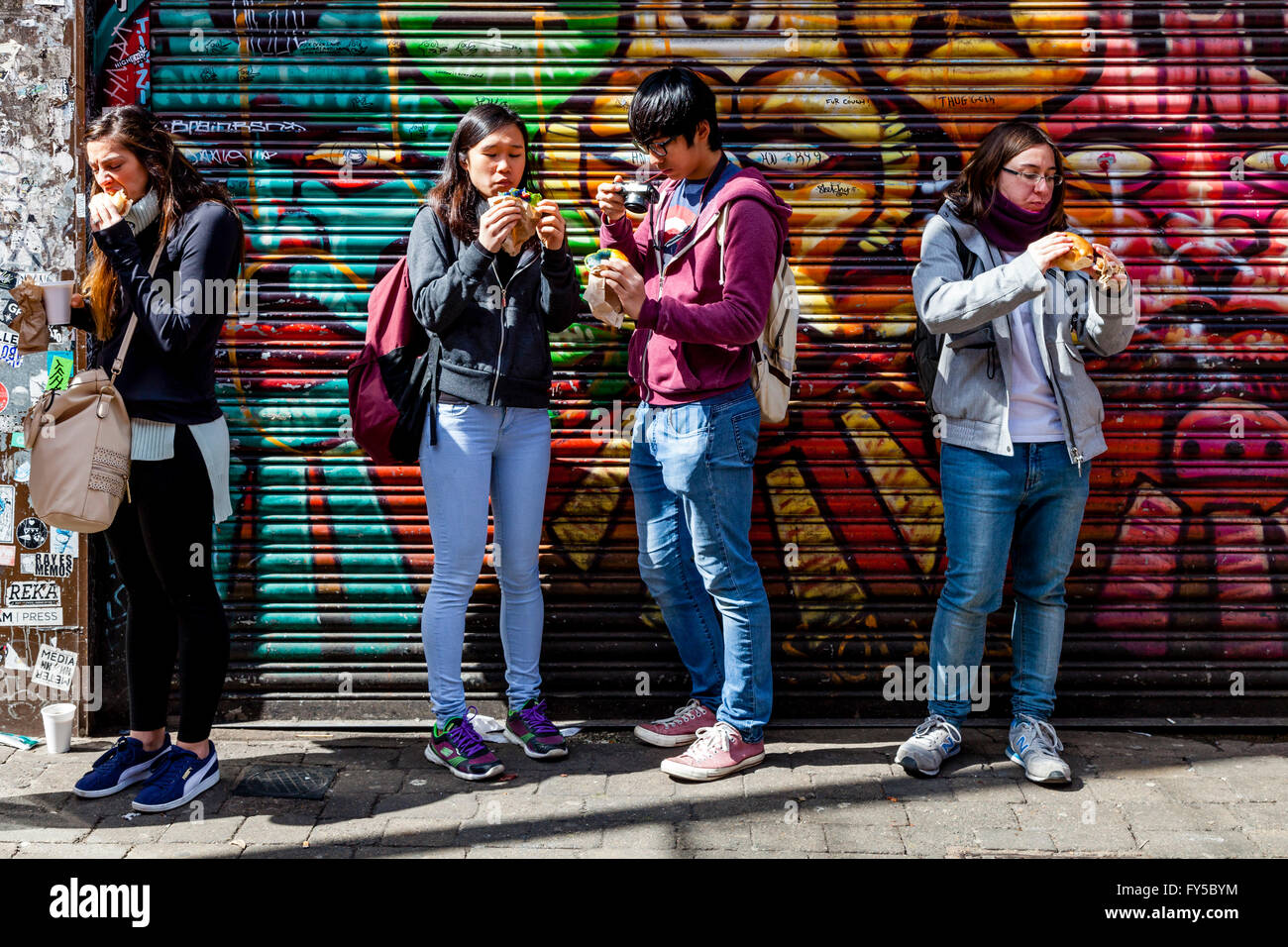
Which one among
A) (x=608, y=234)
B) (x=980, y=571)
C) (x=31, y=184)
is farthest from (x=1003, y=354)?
(x=31, y=184)

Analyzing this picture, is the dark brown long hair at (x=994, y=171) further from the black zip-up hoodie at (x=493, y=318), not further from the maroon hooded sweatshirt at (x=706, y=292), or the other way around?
the black zip-up hoodie at (x=493, y=318)

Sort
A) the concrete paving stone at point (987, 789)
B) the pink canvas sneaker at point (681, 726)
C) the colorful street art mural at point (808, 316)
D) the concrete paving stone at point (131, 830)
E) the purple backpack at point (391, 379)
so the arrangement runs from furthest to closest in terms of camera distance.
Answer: the colorful street art mural at point (808, 316)
the pink canvas sneaker at point (681, 726)
the purple backpack at point (391, 379)
the concrete paving stone at point (987, 789)
the concrete paving stone at point (131, 830)

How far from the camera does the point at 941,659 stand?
4.65m

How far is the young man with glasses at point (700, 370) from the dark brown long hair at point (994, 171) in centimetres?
68

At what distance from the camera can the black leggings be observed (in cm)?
425

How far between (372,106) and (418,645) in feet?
7.71

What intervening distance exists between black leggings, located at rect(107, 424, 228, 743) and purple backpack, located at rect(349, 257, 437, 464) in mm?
624

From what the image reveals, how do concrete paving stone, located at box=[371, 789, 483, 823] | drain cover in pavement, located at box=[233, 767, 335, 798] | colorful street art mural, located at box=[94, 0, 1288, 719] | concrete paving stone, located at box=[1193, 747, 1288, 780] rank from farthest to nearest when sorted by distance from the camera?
1. colorful street art mural, located at box=[94, 0, 1288, 719]
2. concrete paving stone, located at box=[1193, 747, 1288, 780]
3. drain cover in pavement, located at box=[233, 767, 335, 798]
4. concrete paving stone, located at box=[371, 789, 483, 823]

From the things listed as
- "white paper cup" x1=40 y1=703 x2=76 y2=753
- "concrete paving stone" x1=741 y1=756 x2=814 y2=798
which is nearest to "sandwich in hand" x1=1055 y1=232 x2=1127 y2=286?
"concrete paving stone" x1=741 y1=756 x2=814 y2=798

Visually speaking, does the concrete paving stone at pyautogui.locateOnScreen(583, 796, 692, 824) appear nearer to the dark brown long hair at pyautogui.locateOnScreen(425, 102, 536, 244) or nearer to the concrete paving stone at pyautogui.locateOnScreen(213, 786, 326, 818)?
the concrete paving stone at pyautogui.locateOnScreen(213, 786, 326, 818)

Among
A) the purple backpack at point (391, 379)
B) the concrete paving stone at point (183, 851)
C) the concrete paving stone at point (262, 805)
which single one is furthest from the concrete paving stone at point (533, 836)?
the purple backpack at point (391, 379)

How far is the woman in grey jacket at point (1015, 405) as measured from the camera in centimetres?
440

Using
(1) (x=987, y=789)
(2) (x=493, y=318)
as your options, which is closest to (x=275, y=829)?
(2) (x=493, y=318)

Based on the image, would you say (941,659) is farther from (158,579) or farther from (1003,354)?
(158,579)
